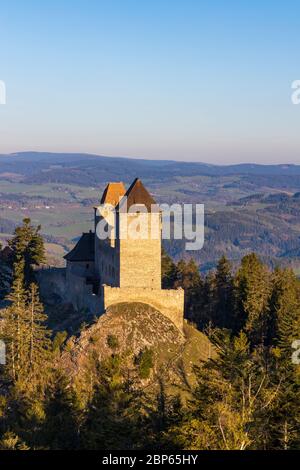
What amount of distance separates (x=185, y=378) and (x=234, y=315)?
14423mm

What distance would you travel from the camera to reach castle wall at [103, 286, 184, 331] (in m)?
58.5

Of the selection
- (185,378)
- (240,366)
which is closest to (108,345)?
(185,378)

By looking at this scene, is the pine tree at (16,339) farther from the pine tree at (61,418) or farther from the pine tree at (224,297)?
the pine tree at (224,297)

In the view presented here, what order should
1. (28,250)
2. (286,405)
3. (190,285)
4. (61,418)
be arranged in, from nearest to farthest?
1. (286,405)
2. (61,418)
3. (28,250)
4. (190,285)

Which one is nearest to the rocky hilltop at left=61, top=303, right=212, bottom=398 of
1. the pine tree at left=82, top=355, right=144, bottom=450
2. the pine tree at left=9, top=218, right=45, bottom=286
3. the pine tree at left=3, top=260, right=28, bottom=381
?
the pine tree at left=3, top=260, right=28, bottom=381

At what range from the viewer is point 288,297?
63.6 meters

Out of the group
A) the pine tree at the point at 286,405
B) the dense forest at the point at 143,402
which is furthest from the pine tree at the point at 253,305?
the pine tree at the point at 286,405

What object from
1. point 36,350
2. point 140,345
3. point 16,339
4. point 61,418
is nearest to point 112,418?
point 61,418

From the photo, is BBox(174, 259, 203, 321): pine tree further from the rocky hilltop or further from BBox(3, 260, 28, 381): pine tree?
BBox(3, 260, 28, 381): pine tree

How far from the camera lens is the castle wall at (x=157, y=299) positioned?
192 ft

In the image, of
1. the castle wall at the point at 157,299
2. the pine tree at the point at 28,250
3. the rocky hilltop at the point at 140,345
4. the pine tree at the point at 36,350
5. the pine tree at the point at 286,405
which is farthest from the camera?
the pine tree at the point at 28,250

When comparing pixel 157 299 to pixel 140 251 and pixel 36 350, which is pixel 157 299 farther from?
pixel 36 350

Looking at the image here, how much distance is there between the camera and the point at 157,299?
59500mm
